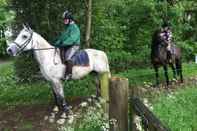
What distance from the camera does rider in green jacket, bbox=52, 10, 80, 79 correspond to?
1391 cm

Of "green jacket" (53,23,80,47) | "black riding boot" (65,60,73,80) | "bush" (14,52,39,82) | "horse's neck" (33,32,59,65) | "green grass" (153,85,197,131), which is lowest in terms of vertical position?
"bush" (14,52,39,82)

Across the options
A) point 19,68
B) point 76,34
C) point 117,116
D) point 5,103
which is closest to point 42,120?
point 76,34

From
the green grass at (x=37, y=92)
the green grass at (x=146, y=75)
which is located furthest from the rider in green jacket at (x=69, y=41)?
the green grass at (x=146, y=75)

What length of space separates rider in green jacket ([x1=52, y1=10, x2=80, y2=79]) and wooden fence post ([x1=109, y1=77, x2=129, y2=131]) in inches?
251

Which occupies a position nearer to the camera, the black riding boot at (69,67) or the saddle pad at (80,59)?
the black riding boot at (69,67)

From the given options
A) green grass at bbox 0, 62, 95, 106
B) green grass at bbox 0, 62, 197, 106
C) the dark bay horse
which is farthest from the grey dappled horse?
the dark bay horse

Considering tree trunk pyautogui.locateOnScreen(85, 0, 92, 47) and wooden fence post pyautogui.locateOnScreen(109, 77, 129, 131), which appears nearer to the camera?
wooden fence post pyautogui.locateOnScreen(109, 77, 129, 131)

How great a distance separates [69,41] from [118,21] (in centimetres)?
977

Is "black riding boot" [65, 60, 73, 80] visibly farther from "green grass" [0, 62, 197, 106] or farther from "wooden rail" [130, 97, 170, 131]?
"wooden rail" [130, 97, 170, 131]

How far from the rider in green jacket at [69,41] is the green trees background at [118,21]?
6.10m

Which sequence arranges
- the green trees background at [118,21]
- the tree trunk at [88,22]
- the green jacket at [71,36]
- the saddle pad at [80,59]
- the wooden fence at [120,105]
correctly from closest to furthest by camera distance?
the wooden fence at [120,105] → the green jacket at [71,36] → the saddle pad at [80,59] → the tree trunk at [88,22] → the green trees background at [118,21]

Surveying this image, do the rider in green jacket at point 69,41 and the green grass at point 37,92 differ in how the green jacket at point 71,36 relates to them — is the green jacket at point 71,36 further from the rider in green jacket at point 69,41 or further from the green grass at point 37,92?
the green grass at point 37,92

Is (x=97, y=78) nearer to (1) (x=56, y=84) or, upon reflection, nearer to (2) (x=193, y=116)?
(1) (x=56, y=84)

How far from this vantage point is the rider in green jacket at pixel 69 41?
45.6 ft
